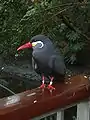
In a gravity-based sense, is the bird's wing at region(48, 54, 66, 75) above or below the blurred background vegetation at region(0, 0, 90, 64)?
above

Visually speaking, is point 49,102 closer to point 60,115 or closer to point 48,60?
point 60,115

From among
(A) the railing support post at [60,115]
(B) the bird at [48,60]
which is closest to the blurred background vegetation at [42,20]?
(B) the bird at [48,60]

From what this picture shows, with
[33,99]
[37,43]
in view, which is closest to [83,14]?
[37,43]

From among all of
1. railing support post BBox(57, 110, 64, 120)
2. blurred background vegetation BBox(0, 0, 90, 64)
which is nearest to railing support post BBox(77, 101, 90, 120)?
railing support post BBox(57, 110, 64, 120)

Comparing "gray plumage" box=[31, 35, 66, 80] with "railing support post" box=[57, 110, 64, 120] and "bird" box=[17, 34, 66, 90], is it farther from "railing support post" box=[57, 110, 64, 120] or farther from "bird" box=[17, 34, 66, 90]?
"railing support post" box=[57, 110, 64, 120]

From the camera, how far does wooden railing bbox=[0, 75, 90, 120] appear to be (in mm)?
1011

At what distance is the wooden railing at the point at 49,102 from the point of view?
3.32 feet

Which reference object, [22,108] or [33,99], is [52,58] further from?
[22,108]

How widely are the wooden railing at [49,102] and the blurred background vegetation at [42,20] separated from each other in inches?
39.5

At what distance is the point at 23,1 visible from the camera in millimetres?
2930

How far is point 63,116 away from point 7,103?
326 millimetres

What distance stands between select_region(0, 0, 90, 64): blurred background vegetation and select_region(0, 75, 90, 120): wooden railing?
3.29 feet

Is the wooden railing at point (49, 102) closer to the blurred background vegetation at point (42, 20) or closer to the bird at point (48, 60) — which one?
the bird at point (48, 60)

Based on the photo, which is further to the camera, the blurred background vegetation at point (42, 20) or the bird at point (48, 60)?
the blurred background vegetation at point (42, 20)
